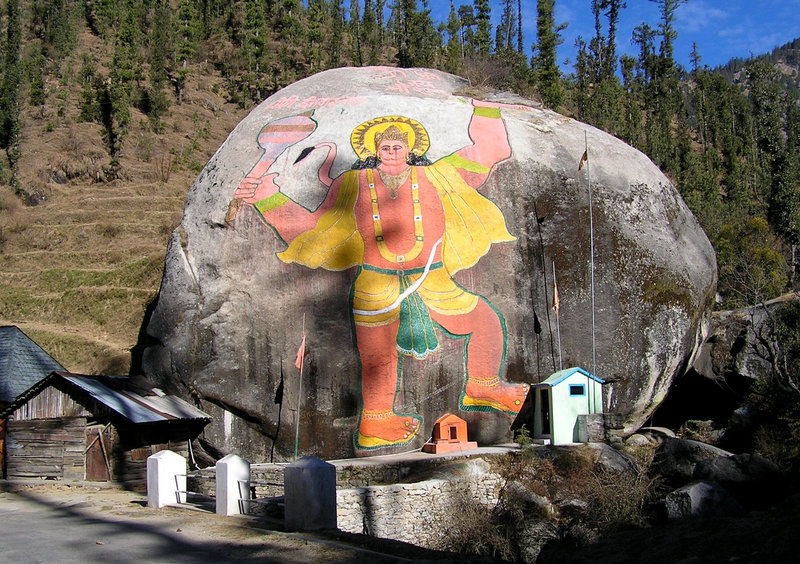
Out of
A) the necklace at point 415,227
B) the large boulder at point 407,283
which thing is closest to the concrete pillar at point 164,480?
the large boulder at point 407,283

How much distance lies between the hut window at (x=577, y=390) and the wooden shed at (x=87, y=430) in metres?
8.25

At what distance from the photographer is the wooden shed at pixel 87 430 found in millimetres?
15609

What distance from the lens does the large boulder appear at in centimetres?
1666

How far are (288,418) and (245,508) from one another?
5290mm

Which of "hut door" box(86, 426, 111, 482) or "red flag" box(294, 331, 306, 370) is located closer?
"hut door" box(86, 426, 111, 482)

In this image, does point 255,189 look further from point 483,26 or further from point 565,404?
point 483,26

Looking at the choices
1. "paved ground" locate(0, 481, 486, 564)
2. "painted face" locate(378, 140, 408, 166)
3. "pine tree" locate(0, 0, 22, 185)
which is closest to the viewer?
"paved ground" locate(0, 481, 486, 564)

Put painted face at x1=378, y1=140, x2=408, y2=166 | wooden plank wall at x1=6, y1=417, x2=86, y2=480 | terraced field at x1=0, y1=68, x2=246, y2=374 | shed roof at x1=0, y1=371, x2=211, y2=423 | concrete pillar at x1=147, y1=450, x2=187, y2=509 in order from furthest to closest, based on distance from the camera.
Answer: terraced field at x1=0, y1=68, x2=246, y2=374 → painted face at x1=378, y1=140, x2=408, y2=166 → wooden plank wall at x1=6, y1=417, x2=86, y2=480 → shed roof at x1=0, y1=371, x2=211, y2=423 → concrete pillar at x1=147, y1=450, x2=187, y2=509

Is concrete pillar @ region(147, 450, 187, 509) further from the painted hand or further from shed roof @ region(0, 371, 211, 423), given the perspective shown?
the painted hand

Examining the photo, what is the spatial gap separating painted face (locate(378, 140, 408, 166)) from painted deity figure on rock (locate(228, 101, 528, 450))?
0.08 feet

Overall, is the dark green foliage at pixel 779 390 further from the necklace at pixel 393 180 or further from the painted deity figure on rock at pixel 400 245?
the necklace at pixel 393 180

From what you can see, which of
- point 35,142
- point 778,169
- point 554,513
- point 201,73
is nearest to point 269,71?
point 201,73

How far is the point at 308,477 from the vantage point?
9.98m

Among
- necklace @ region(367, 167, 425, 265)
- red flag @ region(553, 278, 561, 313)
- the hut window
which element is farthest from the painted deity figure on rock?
red flag @ region(553, 278, 561, 313)
